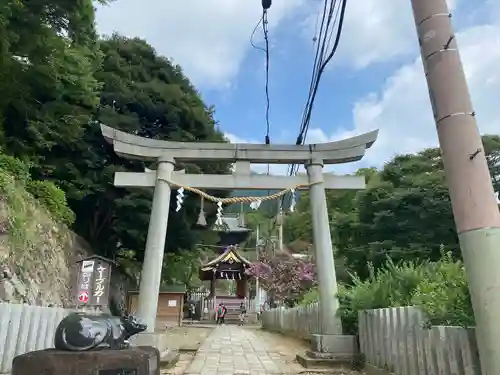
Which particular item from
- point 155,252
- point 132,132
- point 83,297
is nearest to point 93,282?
point 83,297

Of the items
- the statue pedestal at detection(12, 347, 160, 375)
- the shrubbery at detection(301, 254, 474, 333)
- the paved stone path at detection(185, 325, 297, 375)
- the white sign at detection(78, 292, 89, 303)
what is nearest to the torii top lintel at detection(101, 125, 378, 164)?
the shrubbery at detection(301, 254, 474, 333)

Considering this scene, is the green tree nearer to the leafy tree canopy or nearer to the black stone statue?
the leafy tree canopy

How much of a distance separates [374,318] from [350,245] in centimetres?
1152

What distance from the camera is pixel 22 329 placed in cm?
495

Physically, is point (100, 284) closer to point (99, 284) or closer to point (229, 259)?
point (99, 284)

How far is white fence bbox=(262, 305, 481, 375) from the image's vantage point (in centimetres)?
337

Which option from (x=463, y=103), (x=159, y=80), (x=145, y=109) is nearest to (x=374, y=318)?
(x=463, y=103)

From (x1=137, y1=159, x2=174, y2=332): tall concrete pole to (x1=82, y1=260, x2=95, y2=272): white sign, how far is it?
5.51 ft

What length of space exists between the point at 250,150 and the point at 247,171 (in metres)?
0.42

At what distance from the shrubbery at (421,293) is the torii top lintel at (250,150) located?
2528mm

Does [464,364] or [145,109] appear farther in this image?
[145,109]

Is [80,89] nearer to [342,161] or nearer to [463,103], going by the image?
[342,161]

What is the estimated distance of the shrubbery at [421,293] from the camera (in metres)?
3.94

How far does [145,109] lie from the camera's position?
49.6ft
